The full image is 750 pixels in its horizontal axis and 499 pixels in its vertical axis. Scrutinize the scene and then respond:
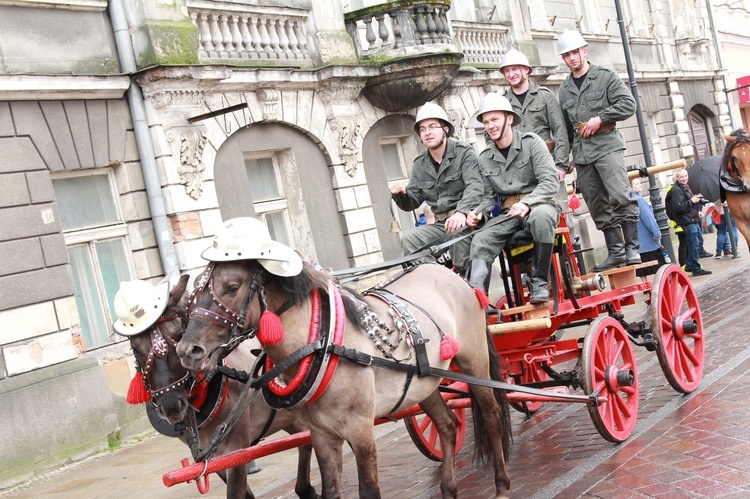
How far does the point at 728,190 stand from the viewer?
35.2 feet

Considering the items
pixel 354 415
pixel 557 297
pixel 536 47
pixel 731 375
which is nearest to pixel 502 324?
pixel 557 297

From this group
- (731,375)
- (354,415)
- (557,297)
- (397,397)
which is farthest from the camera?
(731,375)

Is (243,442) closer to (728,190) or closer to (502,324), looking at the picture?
(502,324)

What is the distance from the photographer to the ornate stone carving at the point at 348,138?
47.5 ft

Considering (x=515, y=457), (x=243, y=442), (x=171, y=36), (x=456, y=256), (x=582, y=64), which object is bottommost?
(x=515, y=457)

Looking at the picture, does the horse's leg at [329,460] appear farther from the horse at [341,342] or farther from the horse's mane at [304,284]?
the horse's mane at [304,284]

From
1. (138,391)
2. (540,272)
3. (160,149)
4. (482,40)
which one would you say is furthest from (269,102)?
(138,391)

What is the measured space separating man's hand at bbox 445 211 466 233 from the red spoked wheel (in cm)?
179

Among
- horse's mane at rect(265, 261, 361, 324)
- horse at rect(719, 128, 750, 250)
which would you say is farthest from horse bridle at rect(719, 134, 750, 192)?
horse's mane at rect(265, 261, 361, 324)

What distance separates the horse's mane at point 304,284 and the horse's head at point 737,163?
7.16 m

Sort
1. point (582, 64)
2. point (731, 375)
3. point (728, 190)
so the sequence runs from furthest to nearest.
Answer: point (728, 190), point (582, 64), point (731, 375)

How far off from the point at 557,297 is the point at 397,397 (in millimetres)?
2063

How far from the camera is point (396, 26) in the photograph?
15062 mm

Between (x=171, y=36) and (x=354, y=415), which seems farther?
(x=171, y=36)
